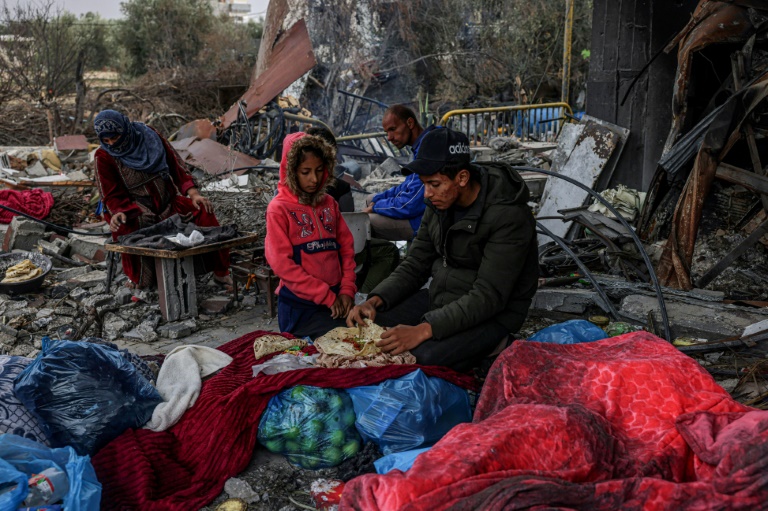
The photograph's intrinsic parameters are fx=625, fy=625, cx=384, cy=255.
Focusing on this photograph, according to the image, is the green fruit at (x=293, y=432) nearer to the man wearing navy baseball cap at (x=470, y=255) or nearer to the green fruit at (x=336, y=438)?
the green fruit at (x=336, y=438)

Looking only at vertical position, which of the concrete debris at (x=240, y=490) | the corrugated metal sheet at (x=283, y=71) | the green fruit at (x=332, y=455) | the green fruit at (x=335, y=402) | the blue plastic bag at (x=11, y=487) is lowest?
the concrete debris at (x=240, y=490)

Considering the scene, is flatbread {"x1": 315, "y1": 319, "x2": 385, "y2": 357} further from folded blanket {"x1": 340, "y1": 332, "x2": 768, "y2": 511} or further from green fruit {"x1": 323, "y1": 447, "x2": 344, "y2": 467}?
folded blanket {"x1": 340, "y1": 332, "x2": 768, "y2": 511}

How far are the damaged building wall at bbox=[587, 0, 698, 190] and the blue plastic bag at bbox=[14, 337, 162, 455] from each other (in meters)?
6.72

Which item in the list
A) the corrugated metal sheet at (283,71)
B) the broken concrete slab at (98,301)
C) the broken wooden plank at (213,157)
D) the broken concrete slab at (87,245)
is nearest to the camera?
the broken concrete slab at (98,301)

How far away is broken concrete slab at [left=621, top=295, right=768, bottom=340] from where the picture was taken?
4484 mm

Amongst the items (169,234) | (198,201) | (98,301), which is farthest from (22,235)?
(169,234)

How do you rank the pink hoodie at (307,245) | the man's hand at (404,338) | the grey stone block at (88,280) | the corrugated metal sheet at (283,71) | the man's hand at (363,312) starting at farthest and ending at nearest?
the corrugated metal sheet at (283,71), the grey stone block at (88,280), the pink hoodie at (307,245), the man's hand at (363,312), the man's hand at (404,338)

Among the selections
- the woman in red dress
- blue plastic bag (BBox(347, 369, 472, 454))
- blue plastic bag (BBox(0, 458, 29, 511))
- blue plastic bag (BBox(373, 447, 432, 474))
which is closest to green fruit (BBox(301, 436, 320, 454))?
blue plastic bag (BBox(347, 369, 472, 454))

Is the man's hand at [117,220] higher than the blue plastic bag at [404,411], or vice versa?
the man's hand at [117,220]

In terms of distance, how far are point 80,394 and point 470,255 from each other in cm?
212

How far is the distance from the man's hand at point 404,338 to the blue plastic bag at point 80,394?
52.6 inches

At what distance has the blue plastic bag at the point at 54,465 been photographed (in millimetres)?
2488

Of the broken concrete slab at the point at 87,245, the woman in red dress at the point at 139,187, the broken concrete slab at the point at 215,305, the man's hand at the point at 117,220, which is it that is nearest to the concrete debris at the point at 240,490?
the broken concrete slab at the point at 215,305

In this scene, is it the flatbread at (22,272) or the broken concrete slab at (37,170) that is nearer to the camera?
the flatbread at (22,272)
